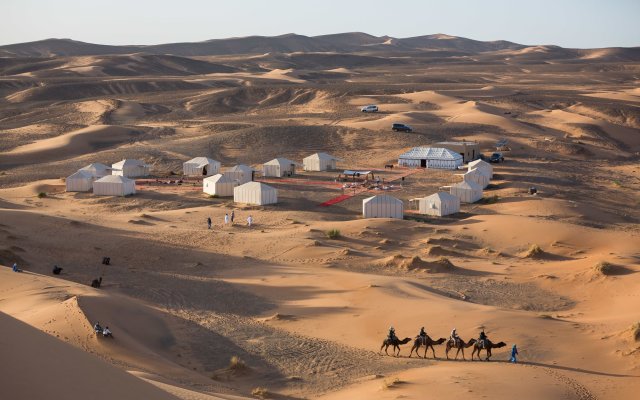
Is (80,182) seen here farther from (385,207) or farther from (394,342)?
(394,342)

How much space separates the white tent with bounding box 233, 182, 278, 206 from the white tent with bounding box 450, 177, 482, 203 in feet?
35.5

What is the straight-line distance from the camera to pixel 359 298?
29484mm

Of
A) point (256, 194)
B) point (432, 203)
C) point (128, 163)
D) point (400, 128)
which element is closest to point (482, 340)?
point (432, 203)

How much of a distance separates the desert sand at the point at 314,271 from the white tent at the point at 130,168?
1299 millimetres

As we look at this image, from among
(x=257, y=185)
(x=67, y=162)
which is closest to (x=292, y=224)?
(x=257, y=185)

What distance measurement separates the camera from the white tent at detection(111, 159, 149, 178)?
61.2m

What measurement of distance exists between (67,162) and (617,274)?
48613mm

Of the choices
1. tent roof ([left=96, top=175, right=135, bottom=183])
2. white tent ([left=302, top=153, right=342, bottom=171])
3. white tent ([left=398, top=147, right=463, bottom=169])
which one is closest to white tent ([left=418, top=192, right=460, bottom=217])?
white tent ([left=398, top=147, right=463, bottom=169])

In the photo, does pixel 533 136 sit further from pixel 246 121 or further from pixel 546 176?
pixel 246 121

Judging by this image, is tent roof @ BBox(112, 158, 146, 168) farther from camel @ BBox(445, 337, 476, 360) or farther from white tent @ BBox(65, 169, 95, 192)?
camel @ BBox(445, 337, 476, 360)

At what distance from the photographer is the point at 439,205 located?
4725 cm

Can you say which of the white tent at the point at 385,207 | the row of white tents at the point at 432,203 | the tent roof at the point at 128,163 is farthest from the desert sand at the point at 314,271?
the tent roof at the point at 128,163

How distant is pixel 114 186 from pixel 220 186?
6550 mm

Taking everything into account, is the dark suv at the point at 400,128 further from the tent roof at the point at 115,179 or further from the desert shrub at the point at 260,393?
the desert shrub at the point at 260,393
